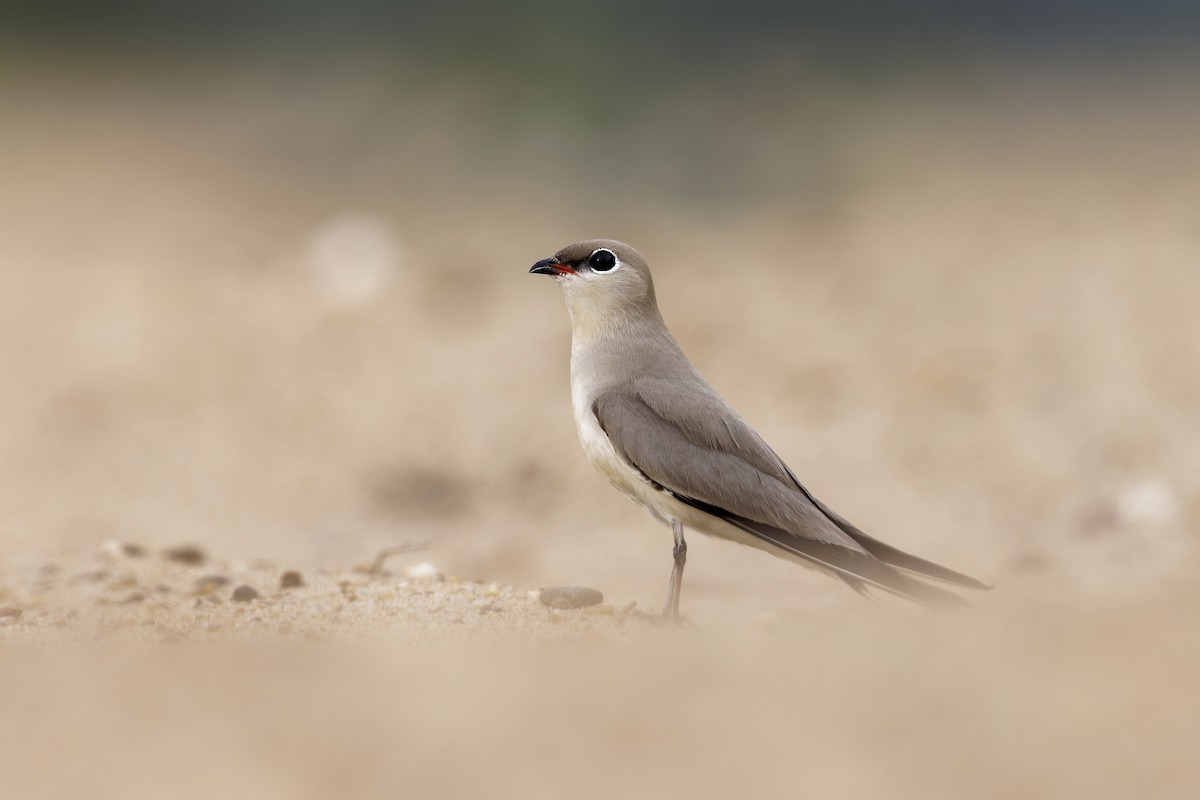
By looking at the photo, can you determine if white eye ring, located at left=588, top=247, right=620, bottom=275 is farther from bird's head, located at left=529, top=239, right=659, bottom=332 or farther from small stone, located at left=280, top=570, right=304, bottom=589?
small stone, located at left=280, top=570, right=304, bottom=589

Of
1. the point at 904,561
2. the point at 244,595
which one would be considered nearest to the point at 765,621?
the point at 904,561

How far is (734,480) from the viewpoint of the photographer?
5043 mm

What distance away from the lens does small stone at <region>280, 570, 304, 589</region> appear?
18.6ft

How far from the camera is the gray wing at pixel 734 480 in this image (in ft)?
16.0

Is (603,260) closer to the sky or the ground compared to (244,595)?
closer to the sky

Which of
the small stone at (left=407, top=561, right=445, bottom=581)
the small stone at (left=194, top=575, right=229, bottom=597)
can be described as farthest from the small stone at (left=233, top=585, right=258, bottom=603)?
the small stone at (left=407, top=561, right=445, bottom=581)

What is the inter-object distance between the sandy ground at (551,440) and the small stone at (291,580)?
0.13 metres

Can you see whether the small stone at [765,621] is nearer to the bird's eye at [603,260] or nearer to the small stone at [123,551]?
the bird's eye at [603,260]

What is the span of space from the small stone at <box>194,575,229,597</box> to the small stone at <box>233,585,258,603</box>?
0.22 metres

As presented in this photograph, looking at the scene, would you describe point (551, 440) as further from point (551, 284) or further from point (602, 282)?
point (602, 282)

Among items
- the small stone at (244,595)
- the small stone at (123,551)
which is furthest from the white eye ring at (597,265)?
the small stone at (123,551)

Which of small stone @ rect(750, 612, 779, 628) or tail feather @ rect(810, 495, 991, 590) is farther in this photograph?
small stone @ rect(750, 612, 779, 628)

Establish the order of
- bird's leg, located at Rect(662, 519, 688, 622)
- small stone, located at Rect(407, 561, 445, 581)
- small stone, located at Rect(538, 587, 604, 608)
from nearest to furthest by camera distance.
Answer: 1. bird's leg, located at Rect(662, 519, 688, 622)
2. small stone, located at Rect(538, 587, 604, 608)
3. small stone, located at Rect(407, 561, 445, 581)

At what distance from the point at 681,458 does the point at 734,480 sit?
0.67 feet
